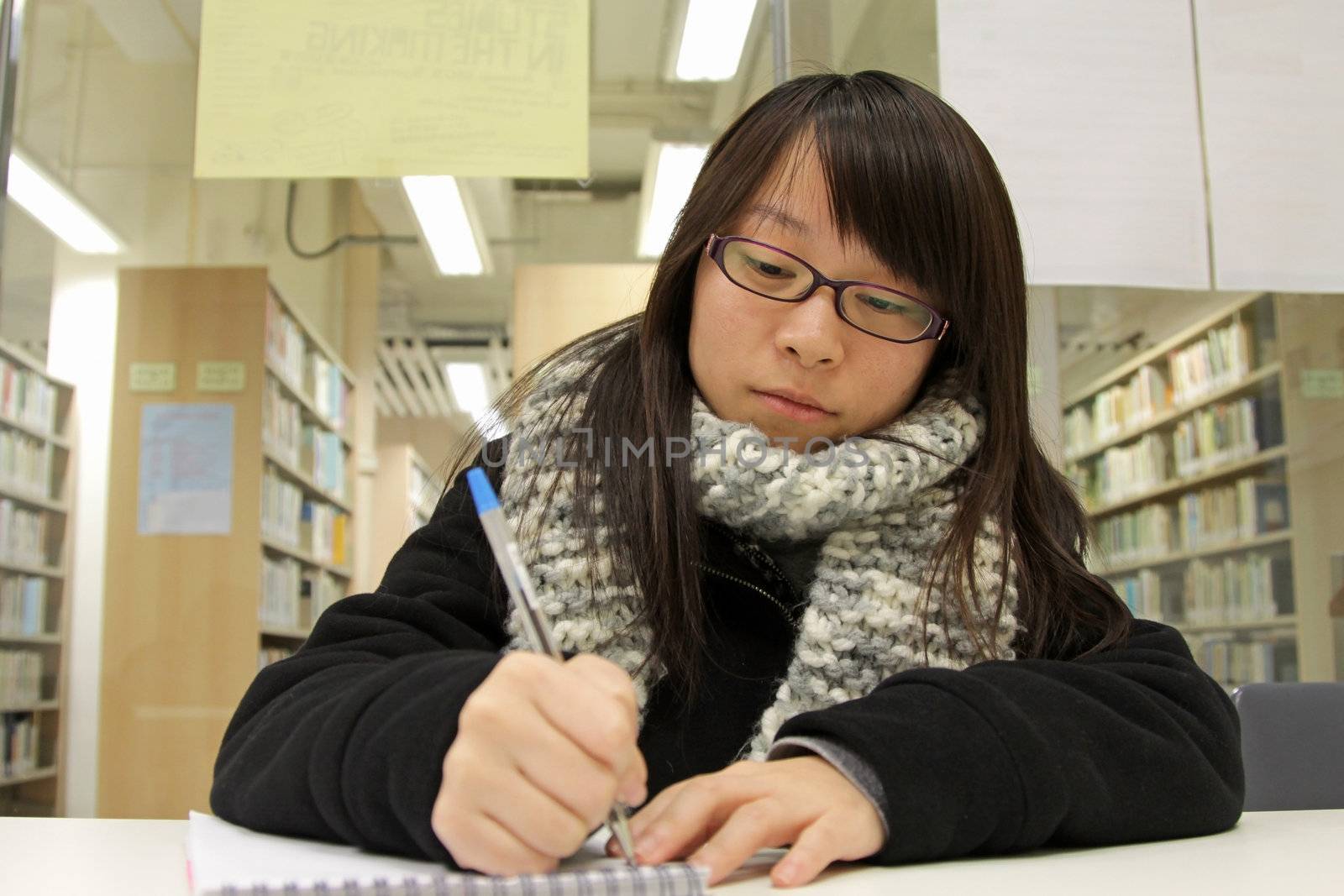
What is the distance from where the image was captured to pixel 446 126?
154 centimetres

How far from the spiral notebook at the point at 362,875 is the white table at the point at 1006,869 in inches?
1.2

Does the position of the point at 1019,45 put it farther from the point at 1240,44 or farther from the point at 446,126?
the point at 446,126

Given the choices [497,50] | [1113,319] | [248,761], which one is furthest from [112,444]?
[1113,319]

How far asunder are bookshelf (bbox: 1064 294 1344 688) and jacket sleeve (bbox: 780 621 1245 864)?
1.00 meters

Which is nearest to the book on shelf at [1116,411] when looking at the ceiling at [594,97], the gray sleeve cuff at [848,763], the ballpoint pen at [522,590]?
the ceiling at [594,97]

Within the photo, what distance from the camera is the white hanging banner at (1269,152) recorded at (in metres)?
1.65

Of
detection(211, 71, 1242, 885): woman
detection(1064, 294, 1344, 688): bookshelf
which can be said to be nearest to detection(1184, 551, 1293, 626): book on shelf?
detection(1064, 294, 1344, 688): bookshelf

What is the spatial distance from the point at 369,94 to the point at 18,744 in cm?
103

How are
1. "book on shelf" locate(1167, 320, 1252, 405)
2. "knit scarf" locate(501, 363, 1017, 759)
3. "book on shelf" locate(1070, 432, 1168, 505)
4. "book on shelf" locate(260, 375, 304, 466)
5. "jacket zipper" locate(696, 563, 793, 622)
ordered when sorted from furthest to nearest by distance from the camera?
"book on shelf" locate(1070, 432, 1168, 505)
"book on shelf" locate(260, 375, 304, 466)
"book on shelf" locate(1167, 320, 1252, 405)
"jacket zipper" locate(696, 563, 793, 622)
"knit scarf" locate(501, 363, 1017, 759)

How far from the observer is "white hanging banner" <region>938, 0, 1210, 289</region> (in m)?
1.61

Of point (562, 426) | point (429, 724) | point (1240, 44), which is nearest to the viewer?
point (429, 724)

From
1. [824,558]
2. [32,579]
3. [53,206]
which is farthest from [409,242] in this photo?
[824,558]

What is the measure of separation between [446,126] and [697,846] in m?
1.17

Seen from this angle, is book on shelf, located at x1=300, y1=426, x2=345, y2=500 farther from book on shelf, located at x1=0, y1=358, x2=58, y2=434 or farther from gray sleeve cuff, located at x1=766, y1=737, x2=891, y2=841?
gray sleeve cuff, located at x1=766, y1=737, x2=891, y2=841
